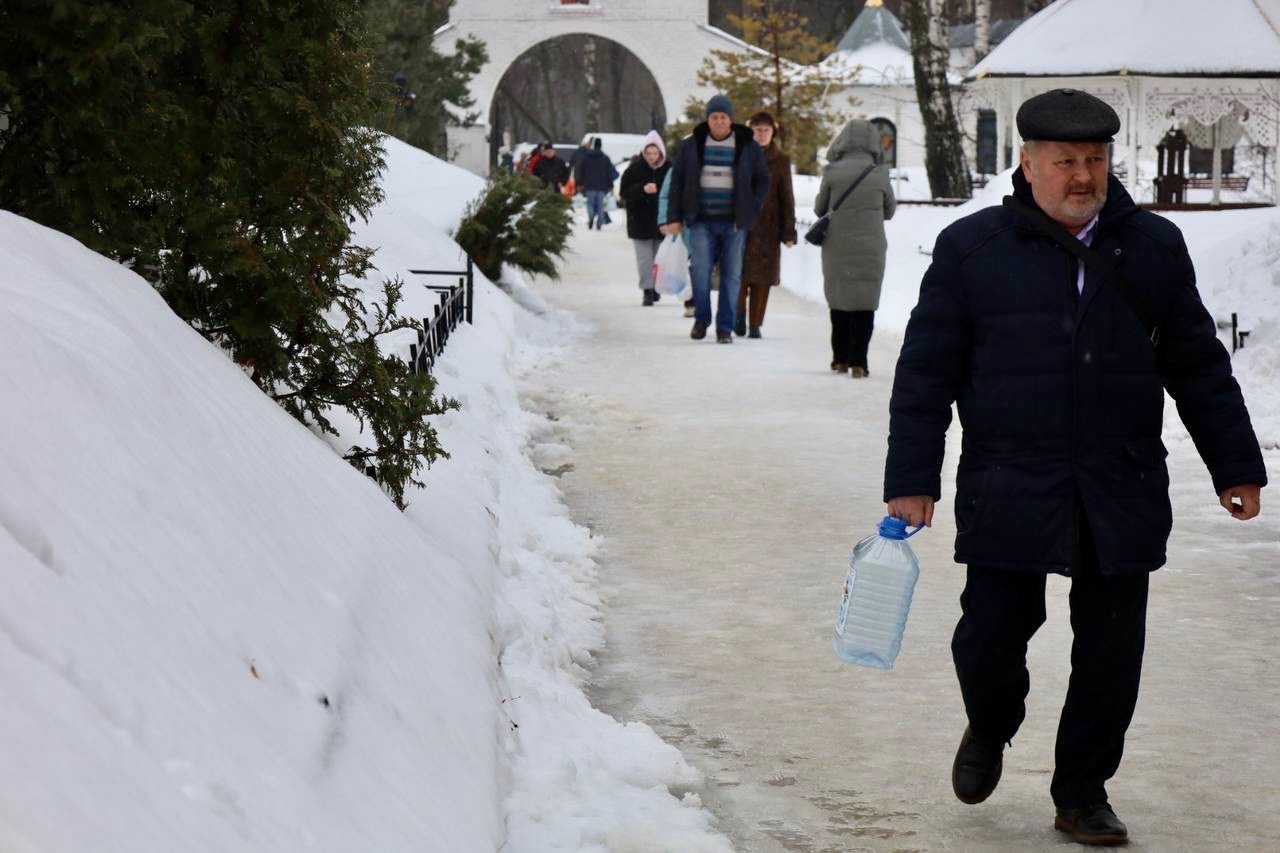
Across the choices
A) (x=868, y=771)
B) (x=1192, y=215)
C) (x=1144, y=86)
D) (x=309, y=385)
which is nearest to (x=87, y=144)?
(x=309, y=385)

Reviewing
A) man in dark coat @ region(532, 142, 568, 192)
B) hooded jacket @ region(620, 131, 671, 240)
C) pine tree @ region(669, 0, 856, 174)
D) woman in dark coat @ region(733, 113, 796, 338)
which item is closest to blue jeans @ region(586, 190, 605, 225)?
pine tree @ region(669, 0, 856, 174)

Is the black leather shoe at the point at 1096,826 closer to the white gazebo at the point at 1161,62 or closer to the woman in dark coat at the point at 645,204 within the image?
the woman in dark coat at the point at 645,204

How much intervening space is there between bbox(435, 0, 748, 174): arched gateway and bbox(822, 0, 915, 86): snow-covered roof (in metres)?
3.87

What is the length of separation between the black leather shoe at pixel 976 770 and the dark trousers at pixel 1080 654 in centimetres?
11

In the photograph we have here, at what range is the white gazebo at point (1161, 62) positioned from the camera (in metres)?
22.0

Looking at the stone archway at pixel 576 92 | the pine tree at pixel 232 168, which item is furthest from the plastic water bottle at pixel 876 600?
the stone archway at pixel 576 92

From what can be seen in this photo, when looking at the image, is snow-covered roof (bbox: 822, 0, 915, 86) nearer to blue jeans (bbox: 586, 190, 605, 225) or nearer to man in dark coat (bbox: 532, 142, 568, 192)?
blue jeans (bbox: 586, 190, 605, 225)

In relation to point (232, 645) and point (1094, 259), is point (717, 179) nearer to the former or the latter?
point (1094, 259)

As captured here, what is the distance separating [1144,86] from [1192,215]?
19.5 ft

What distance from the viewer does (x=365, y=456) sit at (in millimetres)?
5652

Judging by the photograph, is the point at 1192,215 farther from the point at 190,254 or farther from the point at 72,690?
the point at 72,690

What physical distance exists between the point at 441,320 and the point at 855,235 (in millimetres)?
3904

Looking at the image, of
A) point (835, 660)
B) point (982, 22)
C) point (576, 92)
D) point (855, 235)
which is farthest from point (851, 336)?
point (576, 92)

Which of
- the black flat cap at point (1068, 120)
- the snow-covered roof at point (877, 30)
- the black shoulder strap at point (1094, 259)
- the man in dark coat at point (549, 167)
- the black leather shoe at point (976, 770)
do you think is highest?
the snow-covered roof at point (877, 30)
